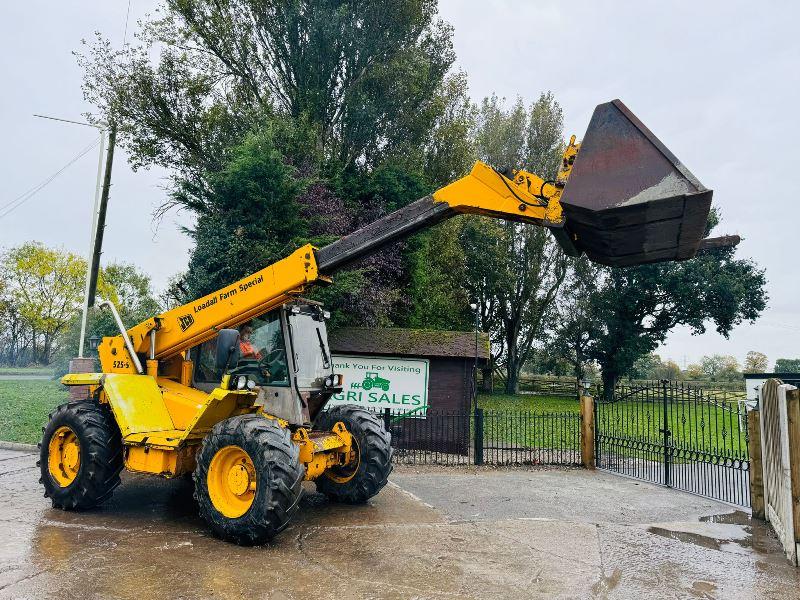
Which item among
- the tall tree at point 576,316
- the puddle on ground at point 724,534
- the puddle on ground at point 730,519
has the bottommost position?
the puddle on ground at point 724,534

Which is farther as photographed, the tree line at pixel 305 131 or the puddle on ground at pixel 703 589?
the tree line at pixel 305 131

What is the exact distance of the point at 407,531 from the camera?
23.1 feet

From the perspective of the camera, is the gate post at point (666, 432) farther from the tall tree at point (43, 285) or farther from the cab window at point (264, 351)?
the tall tree at point (43, 285)

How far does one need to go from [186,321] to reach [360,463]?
2.90 meters

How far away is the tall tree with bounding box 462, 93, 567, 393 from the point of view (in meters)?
32.4

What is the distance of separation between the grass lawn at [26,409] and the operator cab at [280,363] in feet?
25.2

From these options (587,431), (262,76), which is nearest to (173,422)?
(587,431)

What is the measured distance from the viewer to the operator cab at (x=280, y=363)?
729 cm

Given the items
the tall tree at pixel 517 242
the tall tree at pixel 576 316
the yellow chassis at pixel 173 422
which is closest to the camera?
the yellow chassis at pixel 173 422

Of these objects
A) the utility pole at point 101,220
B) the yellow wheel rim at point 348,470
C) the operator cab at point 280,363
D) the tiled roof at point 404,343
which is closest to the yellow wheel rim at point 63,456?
the operator cab at point 280,363

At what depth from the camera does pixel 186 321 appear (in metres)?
7.85

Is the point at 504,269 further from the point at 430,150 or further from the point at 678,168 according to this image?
the point at 678,168

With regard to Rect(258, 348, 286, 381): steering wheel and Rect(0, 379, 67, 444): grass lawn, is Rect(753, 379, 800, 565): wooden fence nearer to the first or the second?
Rect(258, 348, 286, 381): steering wheel

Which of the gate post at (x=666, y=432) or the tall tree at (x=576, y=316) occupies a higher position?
the tall tree at (x=576, y=316)
